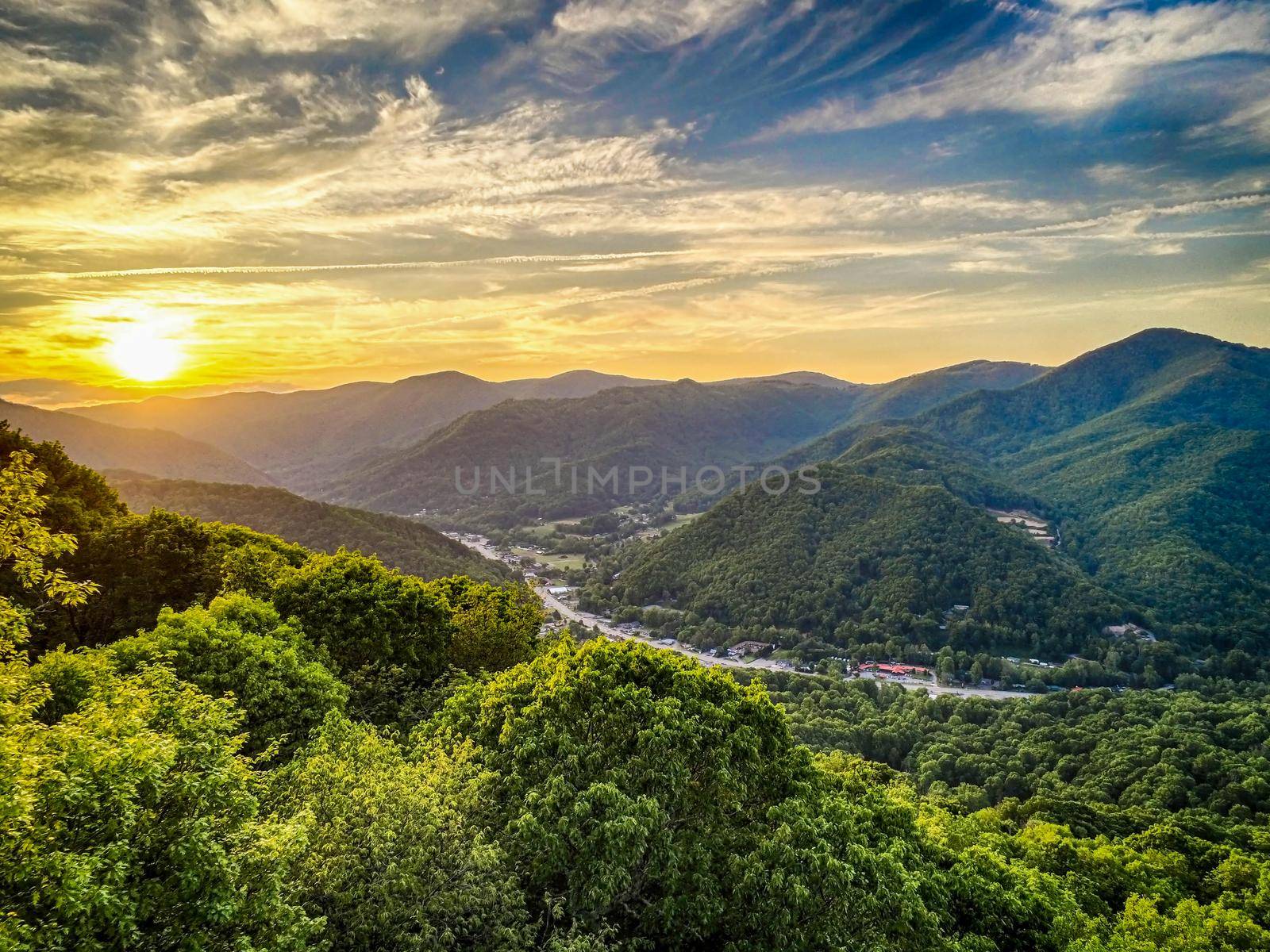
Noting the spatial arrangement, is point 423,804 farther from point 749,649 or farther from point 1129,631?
point 1129,631

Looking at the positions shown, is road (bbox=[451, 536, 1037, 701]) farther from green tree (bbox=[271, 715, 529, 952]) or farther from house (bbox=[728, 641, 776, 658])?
green tree (bbox=[271, 715, 529, 952])

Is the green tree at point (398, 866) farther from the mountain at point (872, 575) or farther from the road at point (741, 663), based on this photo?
the mountain at point (872, 575)

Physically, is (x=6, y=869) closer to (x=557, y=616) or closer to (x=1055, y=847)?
(x=1055, y=847)

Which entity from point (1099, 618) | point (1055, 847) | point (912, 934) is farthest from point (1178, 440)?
point (912, 934)

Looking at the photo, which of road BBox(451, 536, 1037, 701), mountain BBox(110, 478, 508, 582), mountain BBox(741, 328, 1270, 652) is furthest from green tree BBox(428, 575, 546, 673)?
mountain BBox(741, 328, 1270, 652)

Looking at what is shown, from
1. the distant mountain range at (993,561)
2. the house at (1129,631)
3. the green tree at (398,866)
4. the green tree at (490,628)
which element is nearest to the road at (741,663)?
the distant mountain range at (993,561)

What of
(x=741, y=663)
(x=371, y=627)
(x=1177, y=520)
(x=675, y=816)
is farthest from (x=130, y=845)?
(x=1177, y=520)
